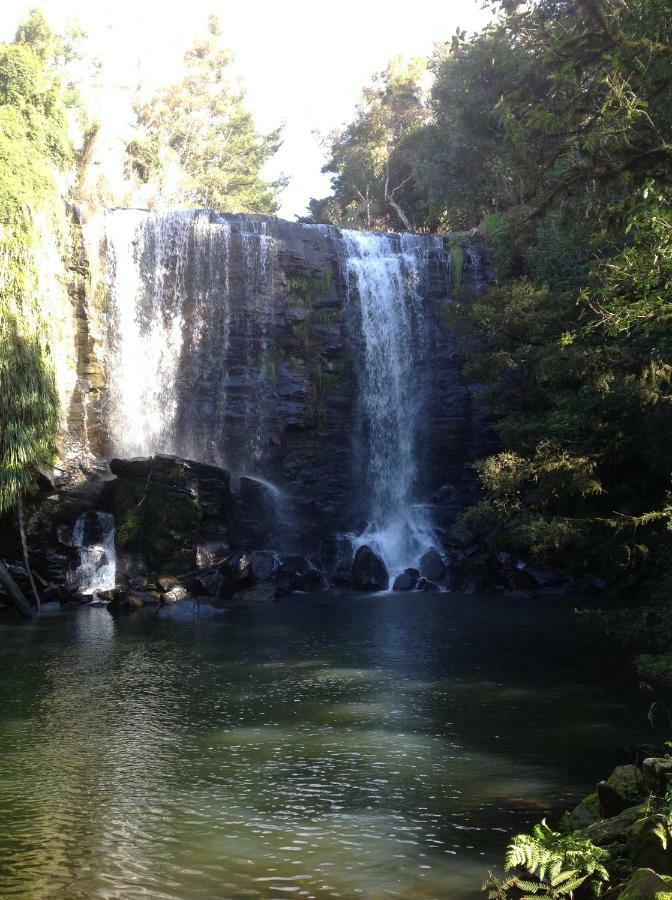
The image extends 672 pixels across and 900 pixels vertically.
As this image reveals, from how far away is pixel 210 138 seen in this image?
198 ft

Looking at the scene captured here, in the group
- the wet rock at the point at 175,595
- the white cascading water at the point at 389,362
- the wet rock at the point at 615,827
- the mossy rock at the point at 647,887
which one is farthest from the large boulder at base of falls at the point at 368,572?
the mossy rock at the point at 647,887

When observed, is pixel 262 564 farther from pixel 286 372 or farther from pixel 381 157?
pixel 381 157

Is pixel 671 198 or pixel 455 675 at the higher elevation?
pixel 671 198

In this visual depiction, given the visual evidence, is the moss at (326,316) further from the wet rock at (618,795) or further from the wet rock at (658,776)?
the wet rock at (658,776)

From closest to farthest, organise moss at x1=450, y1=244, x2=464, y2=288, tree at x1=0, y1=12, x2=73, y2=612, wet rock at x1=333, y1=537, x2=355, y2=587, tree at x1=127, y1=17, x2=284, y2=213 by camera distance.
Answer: tree at x1=0, y1=12, x2=73, y2=612 < wet rock at x1=333, y1=537, x2=355, y2=587 < moss at x1=450, y1=244, x2=464, y2=288 < tree at x1=127, y1=17, x2=284, y2=213

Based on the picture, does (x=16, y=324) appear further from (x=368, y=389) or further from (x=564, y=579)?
(x=564, y=579)

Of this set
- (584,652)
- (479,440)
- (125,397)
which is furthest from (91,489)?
(584,652)

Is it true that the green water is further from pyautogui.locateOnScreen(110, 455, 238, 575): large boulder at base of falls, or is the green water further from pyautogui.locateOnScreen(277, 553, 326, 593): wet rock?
pyautogui.locateOnScreen(277, 553, 326, 593): wet rock

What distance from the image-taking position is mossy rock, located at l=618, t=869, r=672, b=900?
4.30 m

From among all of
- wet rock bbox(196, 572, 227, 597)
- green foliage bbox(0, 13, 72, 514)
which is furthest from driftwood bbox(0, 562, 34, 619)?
wet rock bbox(196, 572, 227, 597)

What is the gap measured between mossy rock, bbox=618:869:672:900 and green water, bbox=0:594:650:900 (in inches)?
58.6

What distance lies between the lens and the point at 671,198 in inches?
335

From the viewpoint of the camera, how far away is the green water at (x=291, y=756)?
6242 mm

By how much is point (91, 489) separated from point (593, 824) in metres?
21.2
